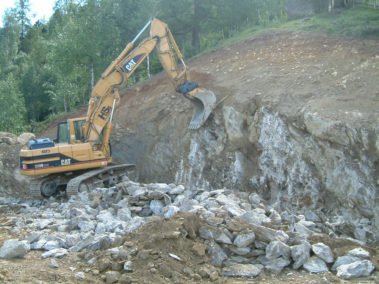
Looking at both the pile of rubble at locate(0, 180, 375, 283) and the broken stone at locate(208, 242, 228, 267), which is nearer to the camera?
the pile of rubble at locate(0, 180, 375, 283)

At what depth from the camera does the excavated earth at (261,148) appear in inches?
316

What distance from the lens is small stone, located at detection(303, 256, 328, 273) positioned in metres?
7.93

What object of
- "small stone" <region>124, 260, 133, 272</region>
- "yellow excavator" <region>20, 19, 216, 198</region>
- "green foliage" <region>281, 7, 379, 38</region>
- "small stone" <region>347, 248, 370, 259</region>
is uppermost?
"green foliage" <region>281, 7, 379, 38</region>

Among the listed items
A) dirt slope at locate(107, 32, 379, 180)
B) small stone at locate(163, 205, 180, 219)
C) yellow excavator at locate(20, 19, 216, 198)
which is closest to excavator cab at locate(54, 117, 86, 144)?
yellow excavator at locate(20, 19, 216, 198)

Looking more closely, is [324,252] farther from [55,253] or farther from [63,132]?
[63,132]

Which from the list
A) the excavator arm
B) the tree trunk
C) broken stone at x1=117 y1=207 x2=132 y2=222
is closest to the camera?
broken stone at x1=117 y1=207 x2=132 y2=222

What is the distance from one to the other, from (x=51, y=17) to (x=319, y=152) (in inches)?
1520

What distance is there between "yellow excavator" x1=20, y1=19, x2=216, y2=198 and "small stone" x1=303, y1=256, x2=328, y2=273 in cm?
768

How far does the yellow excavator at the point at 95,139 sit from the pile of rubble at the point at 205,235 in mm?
2470

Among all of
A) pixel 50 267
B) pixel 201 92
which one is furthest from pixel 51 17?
pixel 50 267

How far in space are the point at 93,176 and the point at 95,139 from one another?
1157mm

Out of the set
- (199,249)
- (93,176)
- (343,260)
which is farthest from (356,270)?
(93,176)

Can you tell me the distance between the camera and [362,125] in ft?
42.5

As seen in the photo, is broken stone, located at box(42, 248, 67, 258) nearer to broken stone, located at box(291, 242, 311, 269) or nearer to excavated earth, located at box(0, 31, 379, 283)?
excavated earth, located at box(0, 31, 379, 283)
